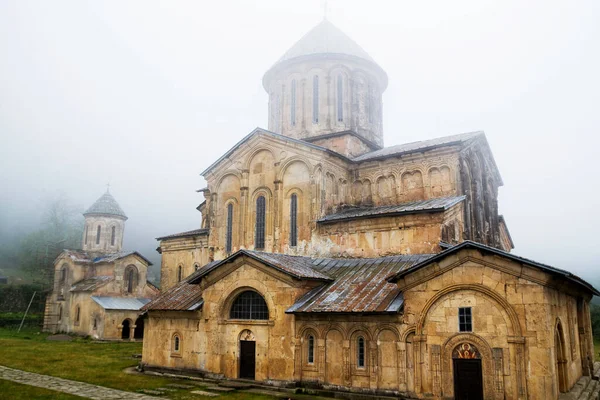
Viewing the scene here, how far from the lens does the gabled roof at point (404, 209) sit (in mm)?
17141

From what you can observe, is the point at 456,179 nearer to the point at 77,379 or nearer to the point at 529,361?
the point at 529,361

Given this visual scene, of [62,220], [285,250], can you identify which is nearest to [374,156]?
[285,250]

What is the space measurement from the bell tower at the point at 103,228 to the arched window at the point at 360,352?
35.1m

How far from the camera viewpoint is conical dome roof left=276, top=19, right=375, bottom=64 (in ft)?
82.5

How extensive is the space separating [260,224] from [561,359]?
12.4 meters

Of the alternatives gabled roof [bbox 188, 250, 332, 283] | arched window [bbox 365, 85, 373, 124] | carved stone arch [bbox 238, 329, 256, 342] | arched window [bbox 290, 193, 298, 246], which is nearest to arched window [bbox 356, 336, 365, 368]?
gabled roof [bbox 188, 250, 332, 283]

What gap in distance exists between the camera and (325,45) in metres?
25.4

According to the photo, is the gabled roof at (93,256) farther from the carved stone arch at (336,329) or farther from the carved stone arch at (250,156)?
the carved stone arch at (336,329)

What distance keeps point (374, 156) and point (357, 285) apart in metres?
7.85

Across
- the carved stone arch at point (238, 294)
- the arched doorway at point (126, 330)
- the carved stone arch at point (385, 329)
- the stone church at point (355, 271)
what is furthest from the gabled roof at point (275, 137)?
the arched doorway at point (126, 330)

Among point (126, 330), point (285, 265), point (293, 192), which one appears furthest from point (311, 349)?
point (126, 330)

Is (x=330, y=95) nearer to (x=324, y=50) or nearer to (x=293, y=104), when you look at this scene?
(x=293, y=104)

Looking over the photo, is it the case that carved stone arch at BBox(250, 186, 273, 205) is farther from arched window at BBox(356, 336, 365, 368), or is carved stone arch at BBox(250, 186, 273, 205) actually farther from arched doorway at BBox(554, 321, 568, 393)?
arched doorway at BBox(554, 321, 568, 393)

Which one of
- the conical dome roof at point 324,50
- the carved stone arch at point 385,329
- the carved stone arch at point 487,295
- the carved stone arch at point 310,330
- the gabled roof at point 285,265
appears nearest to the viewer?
the carved stone arch at point 487,295
